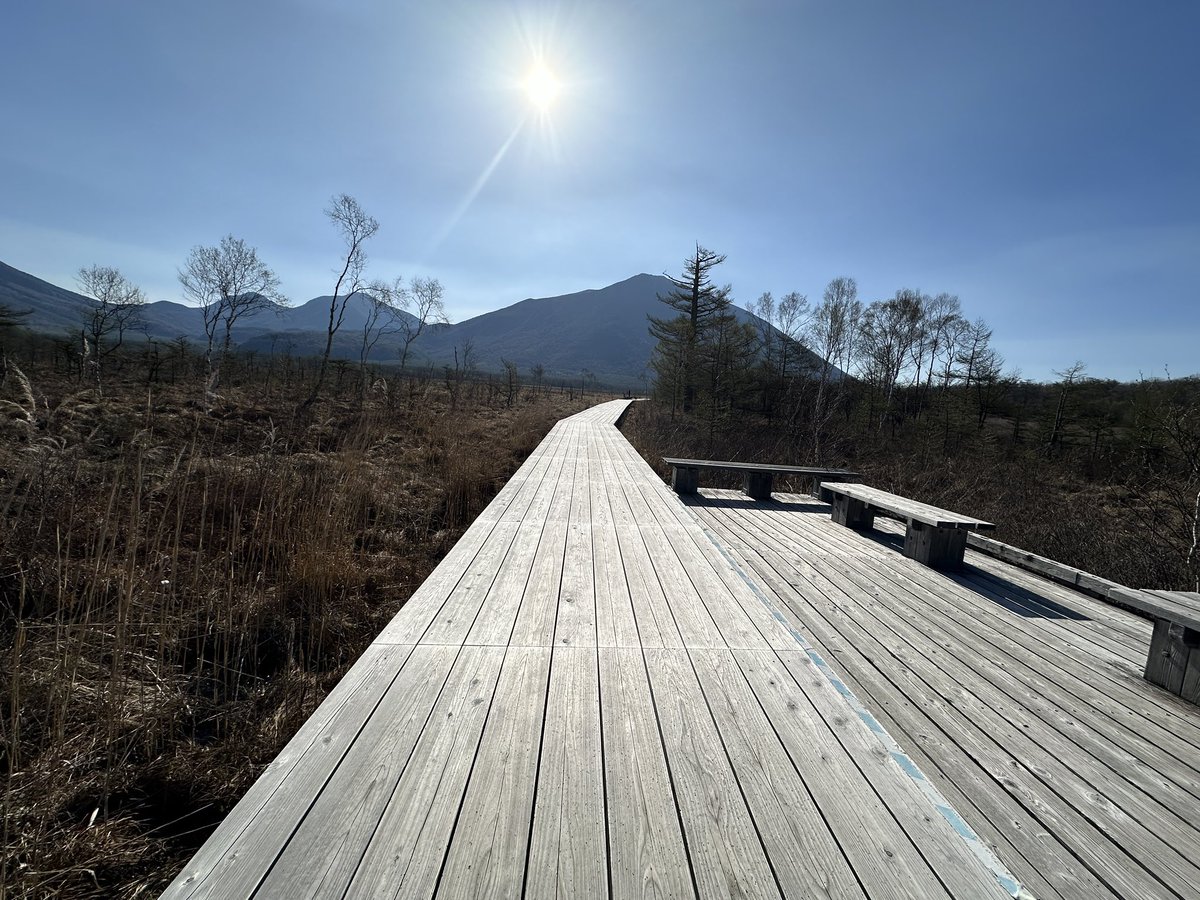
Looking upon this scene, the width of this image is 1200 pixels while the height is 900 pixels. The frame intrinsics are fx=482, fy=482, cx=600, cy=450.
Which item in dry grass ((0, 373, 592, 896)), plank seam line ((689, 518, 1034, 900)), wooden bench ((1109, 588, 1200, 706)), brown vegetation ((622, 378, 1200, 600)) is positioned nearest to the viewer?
plank seam line ((689, 518, 1034, 900))

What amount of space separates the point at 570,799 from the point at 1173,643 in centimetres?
362

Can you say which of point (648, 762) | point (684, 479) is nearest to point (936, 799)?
point (648, 762)

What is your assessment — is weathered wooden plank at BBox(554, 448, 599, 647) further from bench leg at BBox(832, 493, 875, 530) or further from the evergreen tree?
the evergreen tree

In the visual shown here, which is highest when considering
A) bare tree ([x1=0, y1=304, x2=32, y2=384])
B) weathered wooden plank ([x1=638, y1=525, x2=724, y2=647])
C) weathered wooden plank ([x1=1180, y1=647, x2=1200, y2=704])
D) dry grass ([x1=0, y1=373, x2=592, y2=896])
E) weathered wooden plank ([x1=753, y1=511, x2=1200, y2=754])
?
bare tree ([x1=0, y1=304, x2=32, y2=384])

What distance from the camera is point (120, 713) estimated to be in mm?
2156

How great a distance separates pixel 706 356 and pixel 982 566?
18203 millimetres

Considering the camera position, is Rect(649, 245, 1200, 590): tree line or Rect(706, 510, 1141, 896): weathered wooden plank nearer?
Rect(706, 510, 1141, 896): weathered wooden plank

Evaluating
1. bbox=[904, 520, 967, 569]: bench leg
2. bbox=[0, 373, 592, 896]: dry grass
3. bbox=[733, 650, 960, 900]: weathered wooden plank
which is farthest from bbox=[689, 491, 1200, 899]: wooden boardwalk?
bbox=[0, 373, 592, 896]: dry grass

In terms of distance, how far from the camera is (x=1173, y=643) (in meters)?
2.74

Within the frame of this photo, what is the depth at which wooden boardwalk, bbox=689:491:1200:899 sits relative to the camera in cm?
173

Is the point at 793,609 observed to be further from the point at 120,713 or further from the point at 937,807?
the point at 120,713

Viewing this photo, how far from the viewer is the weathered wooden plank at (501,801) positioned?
3.60 feet

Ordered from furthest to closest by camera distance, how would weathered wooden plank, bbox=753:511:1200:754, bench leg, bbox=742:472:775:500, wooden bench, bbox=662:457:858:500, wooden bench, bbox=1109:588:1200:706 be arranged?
bench leg, bbox=742:472:775:500
wooden bench, bbox=662:457:858:500
wooden bench, bbox=1109:588:1200:706
weathered wooden plank, bbox=753:511:1200:754

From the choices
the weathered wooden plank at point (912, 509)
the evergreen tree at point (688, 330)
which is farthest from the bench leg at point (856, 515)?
the evergreen tree at point (688, 330)
